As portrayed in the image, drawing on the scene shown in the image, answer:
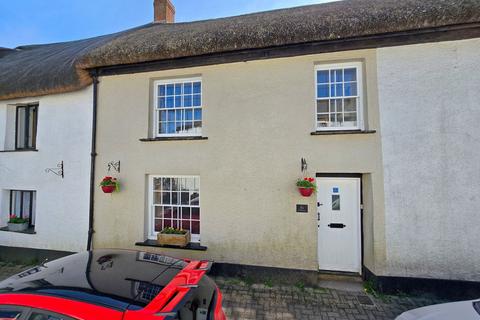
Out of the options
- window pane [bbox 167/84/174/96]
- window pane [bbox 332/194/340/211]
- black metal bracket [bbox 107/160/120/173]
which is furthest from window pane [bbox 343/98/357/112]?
black metal bracket [bbox 107/160/120/173]

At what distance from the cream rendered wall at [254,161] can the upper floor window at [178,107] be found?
26 centimetres

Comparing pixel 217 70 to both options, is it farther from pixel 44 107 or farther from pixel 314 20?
pixel 44 107

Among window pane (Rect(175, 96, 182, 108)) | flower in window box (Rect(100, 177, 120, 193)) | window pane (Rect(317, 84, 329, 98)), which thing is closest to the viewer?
window pane (Rect(317, 84, 329, 98))

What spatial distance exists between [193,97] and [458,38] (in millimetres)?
5853

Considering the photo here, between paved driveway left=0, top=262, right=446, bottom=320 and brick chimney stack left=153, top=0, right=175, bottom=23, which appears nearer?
paved driveway left=0, top=262, right=446, bottom=320

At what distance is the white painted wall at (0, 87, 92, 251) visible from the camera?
6.56m

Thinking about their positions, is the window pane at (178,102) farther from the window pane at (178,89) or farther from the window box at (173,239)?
the window box at (173,239)

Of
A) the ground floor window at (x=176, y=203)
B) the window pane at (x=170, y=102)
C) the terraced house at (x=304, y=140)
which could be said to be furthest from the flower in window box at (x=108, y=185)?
the window pane at (x=170, y=102)

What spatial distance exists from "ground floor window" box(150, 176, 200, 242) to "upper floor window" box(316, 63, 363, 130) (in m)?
3.47

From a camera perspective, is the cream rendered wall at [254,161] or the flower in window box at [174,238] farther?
the flower in window box at [174,238]

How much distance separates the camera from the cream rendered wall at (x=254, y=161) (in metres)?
5.28

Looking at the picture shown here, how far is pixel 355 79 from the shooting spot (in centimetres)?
555

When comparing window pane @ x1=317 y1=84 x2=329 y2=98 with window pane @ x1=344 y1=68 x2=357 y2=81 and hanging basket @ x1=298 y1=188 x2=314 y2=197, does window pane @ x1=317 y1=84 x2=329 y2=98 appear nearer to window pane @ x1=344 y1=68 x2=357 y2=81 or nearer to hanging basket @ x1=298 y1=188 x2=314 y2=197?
window pane @ x1=344 y1=68 x2=357 y2=81

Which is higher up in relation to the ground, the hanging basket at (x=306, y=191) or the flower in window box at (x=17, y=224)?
the hanging basket at (x=306, y=191)
